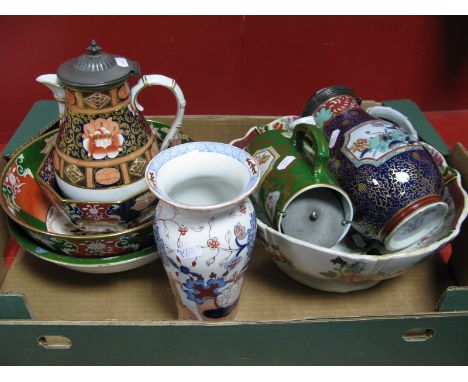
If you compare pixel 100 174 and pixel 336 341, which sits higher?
pixel 100 174

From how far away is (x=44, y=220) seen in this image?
2.21 feet

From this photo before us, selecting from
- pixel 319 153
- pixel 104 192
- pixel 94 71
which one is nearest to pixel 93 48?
pixel 94 71

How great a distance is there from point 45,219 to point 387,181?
0.44 m

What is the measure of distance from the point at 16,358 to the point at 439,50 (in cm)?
103

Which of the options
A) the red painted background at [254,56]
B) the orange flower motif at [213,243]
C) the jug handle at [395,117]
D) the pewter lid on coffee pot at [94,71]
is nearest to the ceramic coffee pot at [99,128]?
the pewter lid on coffee pot at [94,71]

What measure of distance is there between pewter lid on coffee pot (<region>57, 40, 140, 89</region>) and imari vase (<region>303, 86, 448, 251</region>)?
28 cm

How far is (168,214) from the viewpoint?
1.66ft

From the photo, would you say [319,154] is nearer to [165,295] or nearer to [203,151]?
[203,151]

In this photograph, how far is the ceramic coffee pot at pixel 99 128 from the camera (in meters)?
0.54

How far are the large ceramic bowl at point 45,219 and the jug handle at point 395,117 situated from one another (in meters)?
0.30

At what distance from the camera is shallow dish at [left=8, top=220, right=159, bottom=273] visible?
59 cm

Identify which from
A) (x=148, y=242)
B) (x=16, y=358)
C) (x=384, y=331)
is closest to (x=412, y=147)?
(x=384, y=331)

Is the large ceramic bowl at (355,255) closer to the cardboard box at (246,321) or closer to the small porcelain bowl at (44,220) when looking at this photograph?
the cardboard box at (246,321)

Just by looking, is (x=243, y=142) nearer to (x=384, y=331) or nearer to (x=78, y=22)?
(x=384, y=331)
